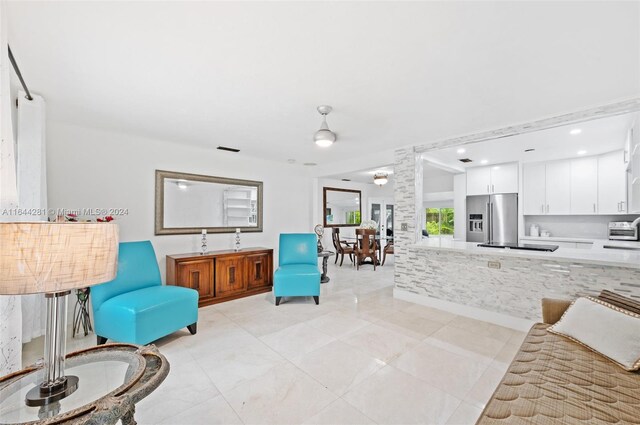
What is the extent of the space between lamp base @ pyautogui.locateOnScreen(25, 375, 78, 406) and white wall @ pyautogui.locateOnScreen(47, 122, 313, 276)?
2981mm

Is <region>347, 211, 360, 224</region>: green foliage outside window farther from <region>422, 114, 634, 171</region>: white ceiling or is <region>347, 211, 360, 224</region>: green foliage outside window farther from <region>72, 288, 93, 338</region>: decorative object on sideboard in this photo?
<region>72, 288, 93, 338</region>: decorative object on sideboard

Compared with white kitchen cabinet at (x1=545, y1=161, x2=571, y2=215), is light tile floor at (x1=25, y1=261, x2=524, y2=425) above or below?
below

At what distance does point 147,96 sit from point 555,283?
15.2 ft

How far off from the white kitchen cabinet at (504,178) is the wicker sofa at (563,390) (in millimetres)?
4397

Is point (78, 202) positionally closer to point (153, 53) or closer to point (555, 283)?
point (153, 53)

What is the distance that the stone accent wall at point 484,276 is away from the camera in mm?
2807

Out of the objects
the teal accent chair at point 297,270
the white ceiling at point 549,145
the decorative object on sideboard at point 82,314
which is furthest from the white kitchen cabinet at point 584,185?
the decorative object on sideboard at point 82,314

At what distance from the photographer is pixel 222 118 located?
3.13 meters

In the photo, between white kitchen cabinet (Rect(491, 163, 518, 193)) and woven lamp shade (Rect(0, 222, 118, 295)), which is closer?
woven lamp shade (Rect(0, 222, 118, 295))

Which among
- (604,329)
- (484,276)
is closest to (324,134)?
(604,329)

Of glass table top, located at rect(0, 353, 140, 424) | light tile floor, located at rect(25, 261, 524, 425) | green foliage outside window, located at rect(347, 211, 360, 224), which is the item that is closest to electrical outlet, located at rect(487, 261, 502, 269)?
light tile floor, located at rect(25, 261, 524, 425)

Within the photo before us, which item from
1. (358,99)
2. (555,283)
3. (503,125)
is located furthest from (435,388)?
(503,125)

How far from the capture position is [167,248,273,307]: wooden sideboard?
382 cm

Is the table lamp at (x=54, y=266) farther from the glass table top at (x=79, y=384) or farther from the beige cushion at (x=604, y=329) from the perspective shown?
the beige cushion at (x=604, y=329)
